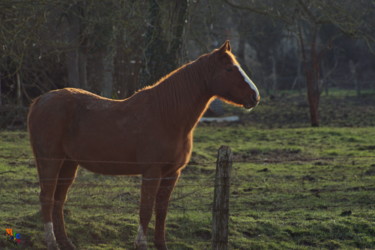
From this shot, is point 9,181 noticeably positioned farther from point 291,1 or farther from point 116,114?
point 291,1

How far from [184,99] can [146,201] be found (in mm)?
1110

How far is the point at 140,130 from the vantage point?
6.58 metres

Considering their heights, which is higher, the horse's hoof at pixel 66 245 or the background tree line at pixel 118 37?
the background tree line at pixel 118 37

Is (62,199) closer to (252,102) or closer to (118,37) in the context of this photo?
(252,102)

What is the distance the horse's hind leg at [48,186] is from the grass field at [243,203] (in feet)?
1.69

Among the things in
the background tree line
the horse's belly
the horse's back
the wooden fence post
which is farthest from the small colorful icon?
the background tree line

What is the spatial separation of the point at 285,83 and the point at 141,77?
105 feet

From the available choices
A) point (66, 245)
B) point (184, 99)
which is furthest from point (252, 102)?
point (66, 245)

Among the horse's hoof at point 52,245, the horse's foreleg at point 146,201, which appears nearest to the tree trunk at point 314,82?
the horse's foreleg at point 146,201

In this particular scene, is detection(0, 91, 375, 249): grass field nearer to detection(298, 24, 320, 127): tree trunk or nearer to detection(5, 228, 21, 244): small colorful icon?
detection(5, 228, 21, 244): small colorful icon

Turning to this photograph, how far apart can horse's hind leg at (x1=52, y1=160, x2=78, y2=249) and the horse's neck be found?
4.07 ft

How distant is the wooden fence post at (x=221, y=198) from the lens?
6.09 metres

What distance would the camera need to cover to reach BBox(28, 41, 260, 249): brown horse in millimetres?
6559

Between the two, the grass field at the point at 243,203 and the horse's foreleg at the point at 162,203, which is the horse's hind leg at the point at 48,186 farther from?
the horse's foreleg at the point at 162,203
